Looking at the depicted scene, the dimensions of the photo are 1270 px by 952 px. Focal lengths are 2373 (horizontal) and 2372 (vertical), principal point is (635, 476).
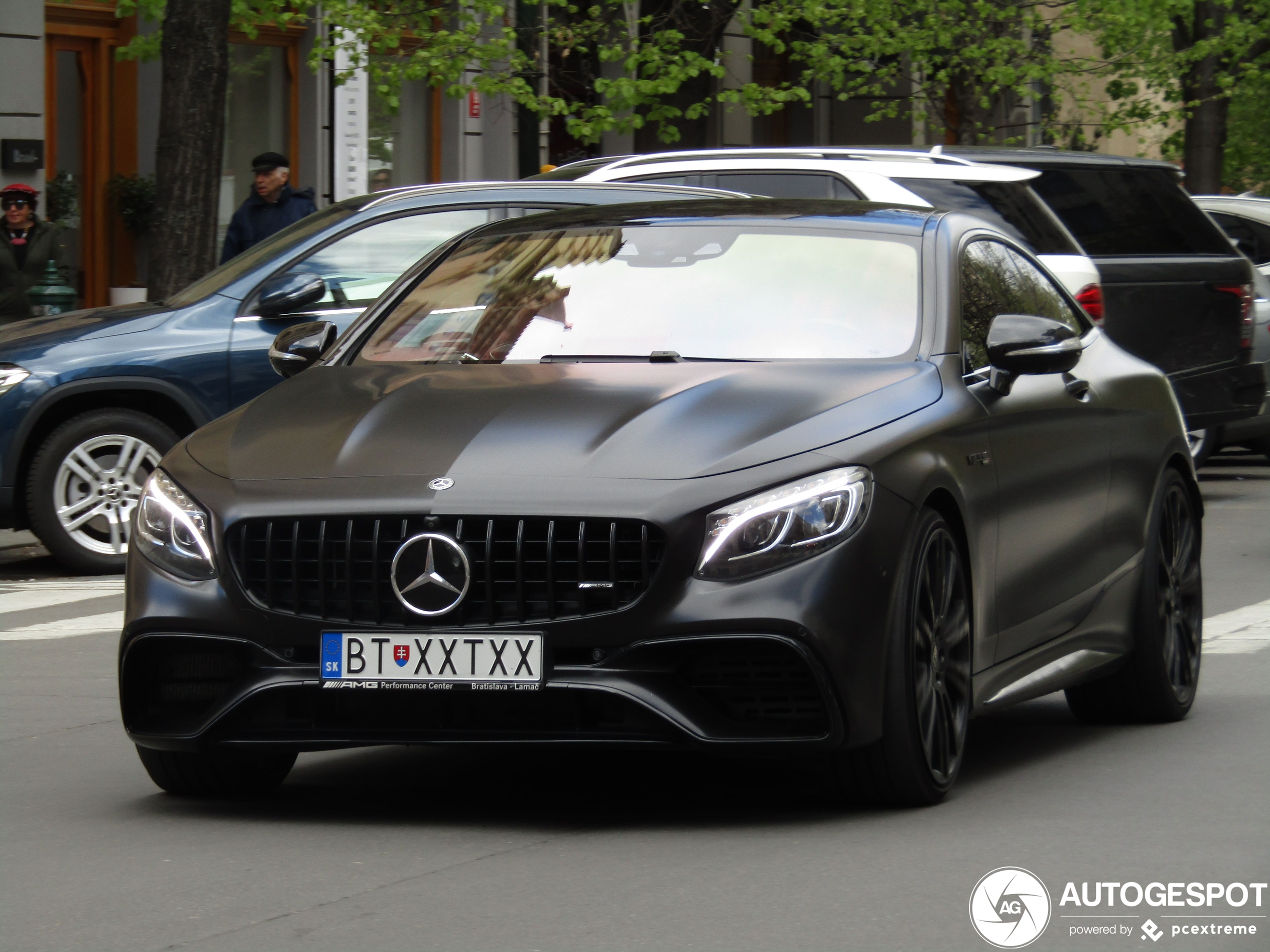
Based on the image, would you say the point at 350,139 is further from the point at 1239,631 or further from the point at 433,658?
the point at 433,658

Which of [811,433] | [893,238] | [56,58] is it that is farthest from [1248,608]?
[56,58]

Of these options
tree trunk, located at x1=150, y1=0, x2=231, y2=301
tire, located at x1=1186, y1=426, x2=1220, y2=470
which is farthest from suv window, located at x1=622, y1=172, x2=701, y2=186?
tire, located at x1=1186, y1=426, x2=1220, y2=470

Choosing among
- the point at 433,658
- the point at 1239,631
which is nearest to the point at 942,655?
the point at 433,658

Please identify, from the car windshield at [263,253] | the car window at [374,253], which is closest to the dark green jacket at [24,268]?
the car windshield at [263,253]

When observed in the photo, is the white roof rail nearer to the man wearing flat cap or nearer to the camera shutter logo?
the man wearing flat cap

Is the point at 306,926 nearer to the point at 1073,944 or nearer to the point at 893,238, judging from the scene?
the point at 1073,944

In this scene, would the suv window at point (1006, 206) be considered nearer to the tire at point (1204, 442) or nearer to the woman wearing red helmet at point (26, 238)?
the tire at point (1204, 442)

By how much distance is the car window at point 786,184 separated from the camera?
12.5 m

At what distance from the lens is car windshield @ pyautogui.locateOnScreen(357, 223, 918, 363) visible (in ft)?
20.8

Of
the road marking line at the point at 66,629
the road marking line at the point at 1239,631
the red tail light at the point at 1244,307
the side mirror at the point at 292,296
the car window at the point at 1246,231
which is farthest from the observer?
the car window at the point at 1246,231

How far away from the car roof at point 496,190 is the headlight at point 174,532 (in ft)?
20.1

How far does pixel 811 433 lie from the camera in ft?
18.2

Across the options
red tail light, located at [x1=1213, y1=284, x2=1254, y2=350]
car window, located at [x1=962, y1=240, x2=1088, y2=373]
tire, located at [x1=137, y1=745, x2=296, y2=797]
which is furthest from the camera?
red tail light, located at [x1=1213, y1=284, x2=1254, y2=350]

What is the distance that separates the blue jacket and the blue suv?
14.4 feet
